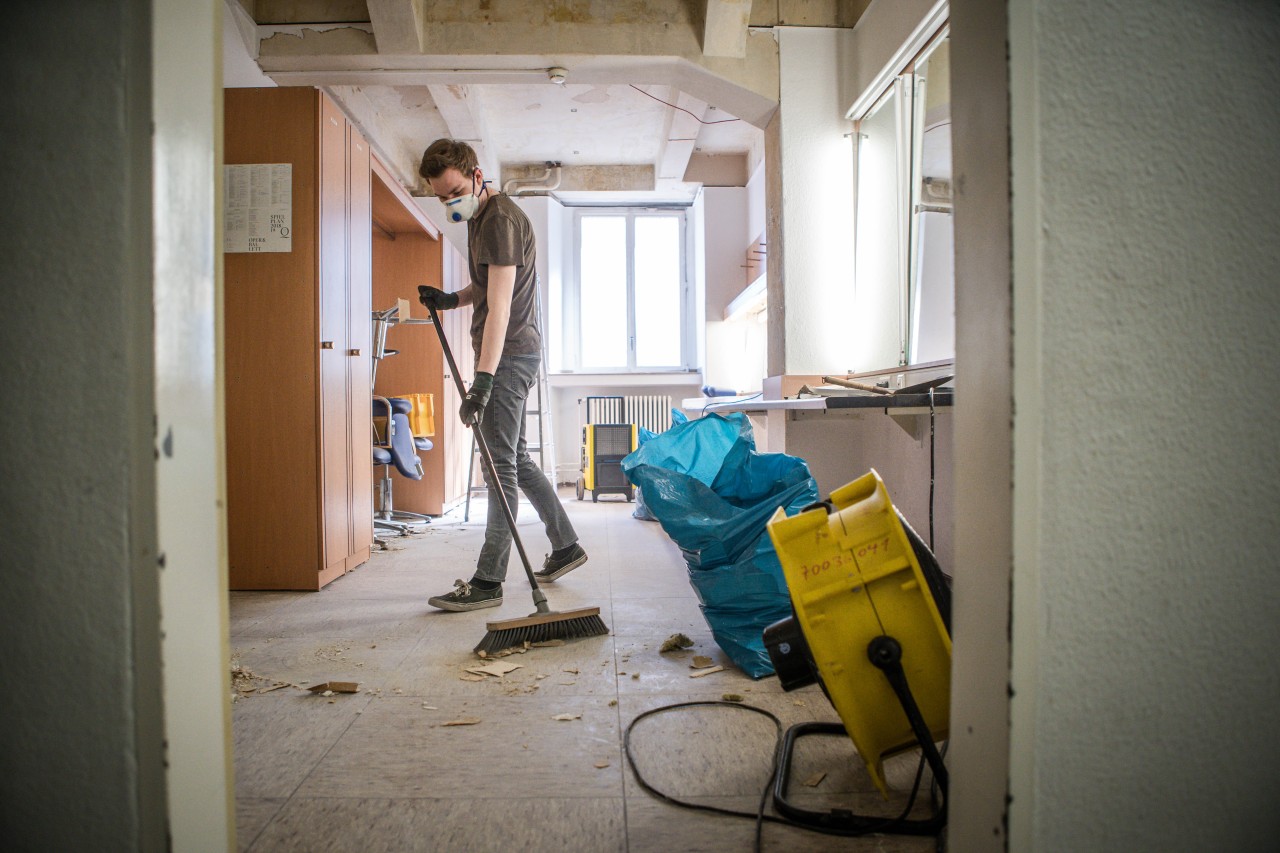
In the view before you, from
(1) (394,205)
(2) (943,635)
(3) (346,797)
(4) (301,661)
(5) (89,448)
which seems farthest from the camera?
(1) (394,205)

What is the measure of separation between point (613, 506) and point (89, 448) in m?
5.22

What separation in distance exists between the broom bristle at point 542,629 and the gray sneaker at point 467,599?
374 mm

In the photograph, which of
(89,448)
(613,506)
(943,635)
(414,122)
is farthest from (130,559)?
(414,122)

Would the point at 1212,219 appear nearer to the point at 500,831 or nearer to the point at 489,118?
the point at 500,831

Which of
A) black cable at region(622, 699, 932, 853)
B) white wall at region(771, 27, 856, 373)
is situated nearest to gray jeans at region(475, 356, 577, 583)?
black cable at region(622, 699, 932, 853)

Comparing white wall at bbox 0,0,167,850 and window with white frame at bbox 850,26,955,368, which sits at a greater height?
window with white frame at bbox 850,26,955,368

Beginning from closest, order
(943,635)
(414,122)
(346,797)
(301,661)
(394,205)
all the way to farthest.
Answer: (943,635) < (346,797) < (301,661) < (394,205) < (414,122)

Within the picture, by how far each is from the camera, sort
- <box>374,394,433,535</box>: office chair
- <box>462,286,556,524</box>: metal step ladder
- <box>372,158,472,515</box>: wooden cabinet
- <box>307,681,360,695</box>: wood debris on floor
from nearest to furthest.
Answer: <box>307,681,360,695</box>: wood debris on floor < <box>374,394,433,535</box>: office chair < <box>372,158,472,515</box>: wooden cabinet < <box>462,286,556,524</box>: metal step ladder

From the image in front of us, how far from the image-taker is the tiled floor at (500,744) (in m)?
1.11

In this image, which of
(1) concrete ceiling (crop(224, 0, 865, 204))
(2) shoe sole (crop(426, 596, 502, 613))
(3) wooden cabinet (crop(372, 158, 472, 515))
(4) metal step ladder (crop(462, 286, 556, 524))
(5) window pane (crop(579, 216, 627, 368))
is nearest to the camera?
(2) shoe sole (crop(426, 596, 502, 613))

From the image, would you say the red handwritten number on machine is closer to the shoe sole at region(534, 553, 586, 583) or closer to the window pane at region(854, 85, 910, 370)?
the shoe sole at region(534, 553, 586, 583)

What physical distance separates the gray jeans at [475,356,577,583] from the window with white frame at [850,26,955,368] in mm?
1593

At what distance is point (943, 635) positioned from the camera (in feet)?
3.52

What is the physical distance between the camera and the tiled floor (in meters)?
1.11
